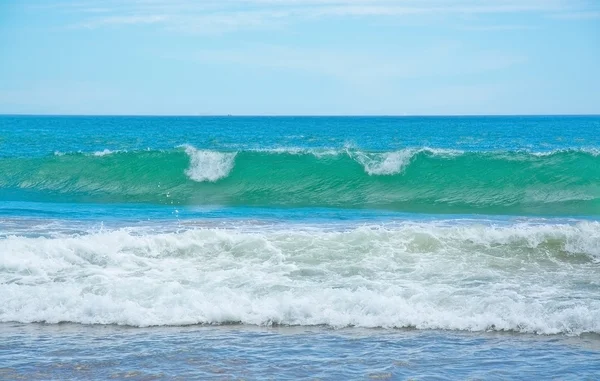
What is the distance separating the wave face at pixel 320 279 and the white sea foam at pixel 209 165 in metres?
→ 10.6

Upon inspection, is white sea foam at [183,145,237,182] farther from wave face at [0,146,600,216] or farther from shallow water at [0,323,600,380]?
shallow water at [0,323,600,380]

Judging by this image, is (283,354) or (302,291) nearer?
(283,354)

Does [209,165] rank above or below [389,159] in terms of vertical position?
below

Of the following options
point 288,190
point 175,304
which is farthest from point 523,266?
point 288,190

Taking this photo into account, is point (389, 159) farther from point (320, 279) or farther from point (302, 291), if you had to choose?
point (302, 291)

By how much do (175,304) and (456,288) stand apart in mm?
3207

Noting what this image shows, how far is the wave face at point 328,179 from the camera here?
18219mm

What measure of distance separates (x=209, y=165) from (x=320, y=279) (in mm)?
13299

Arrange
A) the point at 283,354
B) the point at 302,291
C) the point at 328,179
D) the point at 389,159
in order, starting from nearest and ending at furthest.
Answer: the point at 283,354
the point at 302,291
the point at 328,179
the point at 389,159

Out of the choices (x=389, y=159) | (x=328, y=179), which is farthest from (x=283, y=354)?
(x=389, y=159)

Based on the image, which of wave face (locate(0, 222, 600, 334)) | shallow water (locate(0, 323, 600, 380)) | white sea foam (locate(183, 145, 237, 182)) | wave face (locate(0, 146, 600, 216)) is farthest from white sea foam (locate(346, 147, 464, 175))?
shallow water (locate(0, 323, 600, 380))

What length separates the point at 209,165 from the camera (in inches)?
861

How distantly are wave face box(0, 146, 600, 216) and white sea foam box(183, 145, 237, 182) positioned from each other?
0.10 ft

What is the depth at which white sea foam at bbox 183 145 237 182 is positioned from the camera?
70.2 ft
